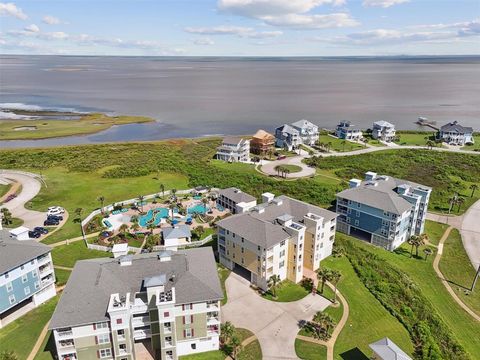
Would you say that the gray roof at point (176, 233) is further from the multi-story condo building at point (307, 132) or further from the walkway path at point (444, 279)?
the multi-story condo building at point (307, 132)

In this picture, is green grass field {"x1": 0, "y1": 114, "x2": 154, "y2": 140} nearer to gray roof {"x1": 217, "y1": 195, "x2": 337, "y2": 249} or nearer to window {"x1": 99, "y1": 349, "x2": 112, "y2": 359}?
gray roof {"x1": 217, "y1": 195, "x2": 337, "y2": 249}

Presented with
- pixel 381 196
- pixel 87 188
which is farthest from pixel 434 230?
pixel 87 188

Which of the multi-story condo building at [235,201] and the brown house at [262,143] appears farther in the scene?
the brown house at [262,143]

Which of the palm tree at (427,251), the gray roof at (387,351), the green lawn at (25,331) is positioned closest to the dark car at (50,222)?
the green lawn at (25,331)

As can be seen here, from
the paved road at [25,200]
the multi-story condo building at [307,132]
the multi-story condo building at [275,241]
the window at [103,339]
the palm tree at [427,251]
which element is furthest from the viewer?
the multi-story condo building at [307,132]

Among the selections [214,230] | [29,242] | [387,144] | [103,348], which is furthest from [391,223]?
[387,144]

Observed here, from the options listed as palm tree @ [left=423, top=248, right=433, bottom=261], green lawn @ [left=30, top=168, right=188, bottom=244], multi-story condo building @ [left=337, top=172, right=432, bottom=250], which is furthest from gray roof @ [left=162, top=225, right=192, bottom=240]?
palm tree @ [left=423, top=248, right=433, bottom=261]
